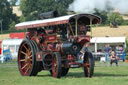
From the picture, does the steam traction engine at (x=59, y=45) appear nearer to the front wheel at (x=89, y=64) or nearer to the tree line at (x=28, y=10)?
the front wheel at (x=89, y=64)

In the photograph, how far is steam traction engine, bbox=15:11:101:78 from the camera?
1759 centimetres

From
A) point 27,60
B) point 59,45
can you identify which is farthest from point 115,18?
point 59,45

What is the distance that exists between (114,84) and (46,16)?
6411mm

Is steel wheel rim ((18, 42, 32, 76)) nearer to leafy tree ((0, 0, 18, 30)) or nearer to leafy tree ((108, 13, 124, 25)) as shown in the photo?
leafy tree ((108, 13, 124, 25))

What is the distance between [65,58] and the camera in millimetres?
18125

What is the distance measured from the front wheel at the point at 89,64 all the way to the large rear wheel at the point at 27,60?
92.6 inches

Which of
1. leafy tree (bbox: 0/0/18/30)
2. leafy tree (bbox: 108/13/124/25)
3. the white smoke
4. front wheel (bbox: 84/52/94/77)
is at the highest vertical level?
leafy tree (bbox: 0/0/18/30)

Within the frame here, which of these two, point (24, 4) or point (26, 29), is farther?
point (24, 4)

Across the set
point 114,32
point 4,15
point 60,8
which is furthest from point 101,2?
point 4,15

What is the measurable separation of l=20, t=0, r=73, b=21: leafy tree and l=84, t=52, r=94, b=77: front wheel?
217ft

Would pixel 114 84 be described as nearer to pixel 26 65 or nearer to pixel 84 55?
pixel 84 55

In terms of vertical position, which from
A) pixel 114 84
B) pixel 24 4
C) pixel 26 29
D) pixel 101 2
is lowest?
pixel 114 84

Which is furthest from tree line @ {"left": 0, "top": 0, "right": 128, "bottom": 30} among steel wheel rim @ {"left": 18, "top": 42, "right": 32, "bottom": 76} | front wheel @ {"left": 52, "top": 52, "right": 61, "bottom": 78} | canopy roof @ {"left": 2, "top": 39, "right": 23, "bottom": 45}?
front wheel @ {"left": 52, "top": 52, "right": 61, "bottom": 78}

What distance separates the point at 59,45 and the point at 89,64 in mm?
1556
